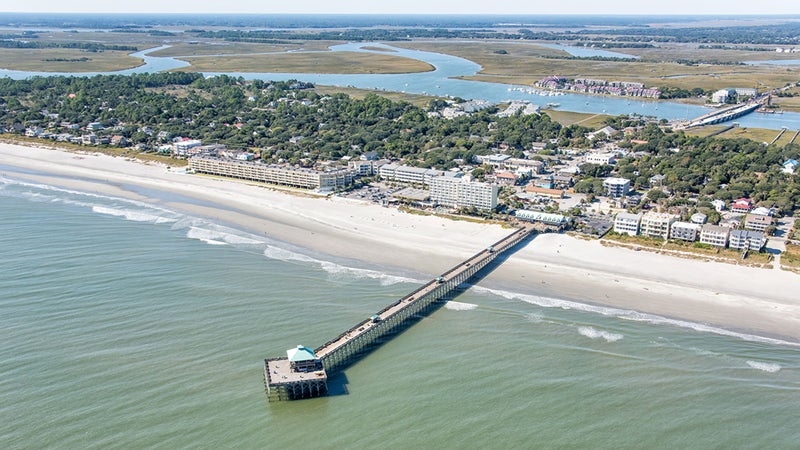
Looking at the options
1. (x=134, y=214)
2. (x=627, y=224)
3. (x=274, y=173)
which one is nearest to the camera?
(x=627, y=224)

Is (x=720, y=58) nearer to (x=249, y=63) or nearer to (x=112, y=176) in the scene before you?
(x=249, y=63)

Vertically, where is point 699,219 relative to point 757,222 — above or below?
below

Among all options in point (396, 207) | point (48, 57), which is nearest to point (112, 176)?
point (396, 207)

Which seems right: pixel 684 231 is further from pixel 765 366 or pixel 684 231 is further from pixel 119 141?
pixel 119 141

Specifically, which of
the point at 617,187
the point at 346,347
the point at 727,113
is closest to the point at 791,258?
the point at 617,187

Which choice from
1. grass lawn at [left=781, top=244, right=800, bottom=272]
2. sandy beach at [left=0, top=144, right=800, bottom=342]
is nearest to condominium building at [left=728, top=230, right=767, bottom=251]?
grass lawn at [left=781, top=244, right=800, bottom=272]

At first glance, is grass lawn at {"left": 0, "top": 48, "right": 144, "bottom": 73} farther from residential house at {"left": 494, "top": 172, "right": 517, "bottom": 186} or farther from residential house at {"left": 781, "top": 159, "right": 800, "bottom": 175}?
residential house at {"left": 781, "top": 159, "right": 800, "bottom": 175}

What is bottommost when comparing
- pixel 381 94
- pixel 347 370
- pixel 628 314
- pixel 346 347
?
pixel 347 370
